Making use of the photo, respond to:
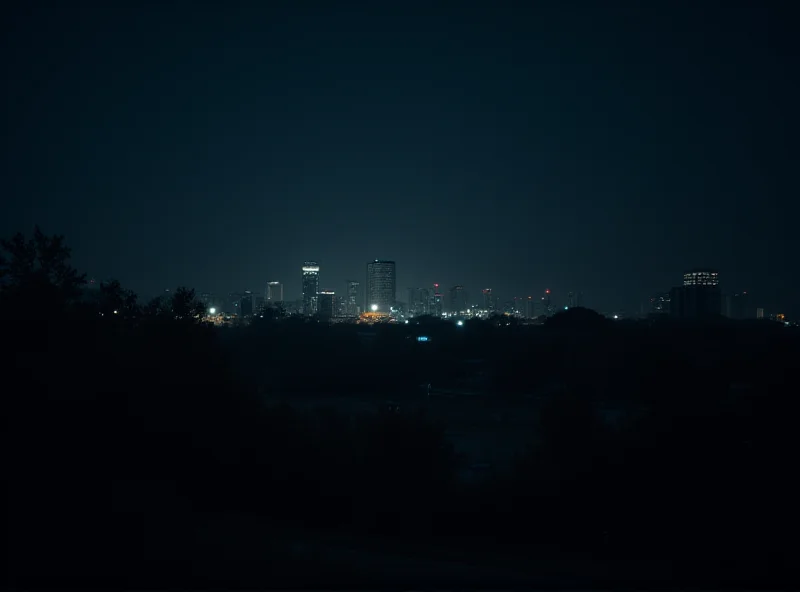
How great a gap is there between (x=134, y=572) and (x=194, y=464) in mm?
4392

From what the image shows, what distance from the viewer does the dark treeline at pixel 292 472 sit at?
7.76 m

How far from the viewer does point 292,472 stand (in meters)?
12.4

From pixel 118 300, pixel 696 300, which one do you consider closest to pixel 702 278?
pixel 696 300

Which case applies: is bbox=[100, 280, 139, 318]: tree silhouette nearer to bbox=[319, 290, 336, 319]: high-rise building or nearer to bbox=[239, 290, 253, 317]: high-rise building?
bbox=[239, 290, 253, 317]: high-rise building

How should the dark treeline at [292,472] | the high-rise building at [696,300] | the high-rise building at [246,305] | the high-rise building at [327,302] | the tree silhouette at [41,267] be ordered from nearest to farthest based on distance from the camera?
the dark treeline at [292,472] < the tree silhouette at [41,267] < the high-rise building at [696,300] < the high-rise building at [246,305] < the high-rise building at [327,302]

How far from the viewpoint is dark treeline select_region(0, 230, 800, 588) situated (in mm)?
7758

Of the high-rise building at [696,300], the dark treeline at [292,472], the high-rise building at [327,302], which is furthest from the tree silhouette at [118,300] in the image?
the high-rise building at [327,302]

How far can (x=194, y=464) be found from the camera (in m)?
11.4

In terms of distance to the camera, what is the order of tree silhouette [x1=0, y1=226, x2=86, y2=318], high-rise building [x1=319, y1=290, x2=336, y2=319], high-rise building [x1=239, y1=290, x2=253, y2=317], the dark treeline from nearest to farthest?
1. the dark treeline
2. tree silhouette [x1=0, y1=226, x2=86, y2=318]
3. high-rise building [x1=239, y1=290, x2=253, y2=317]
4. high-rise building [x1=319, y1=290, x2=336, y2=319]

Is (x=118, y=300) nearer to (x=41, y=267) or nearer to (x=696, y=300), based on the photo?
(x=41, y=267)

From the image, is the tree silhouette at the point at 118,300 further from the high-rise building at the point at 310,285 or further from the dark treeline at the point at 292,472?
the high-rise building at the point at 310,285

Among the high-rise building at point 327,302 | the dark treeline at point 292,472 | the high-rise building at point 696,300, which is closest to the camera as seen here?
the dark treeline at point 292,472

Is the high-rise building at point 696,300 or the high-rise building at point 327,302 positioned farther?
the high-rise building at point 327,302

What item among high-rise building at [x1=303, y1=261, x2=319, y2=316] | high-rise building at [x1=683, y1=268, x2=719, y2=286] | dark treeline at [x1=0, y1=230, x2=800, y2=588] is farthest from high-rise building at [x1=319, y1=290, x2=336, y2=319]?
dark treeline at [x1=0, y1=230, x2=800, y2=588]
